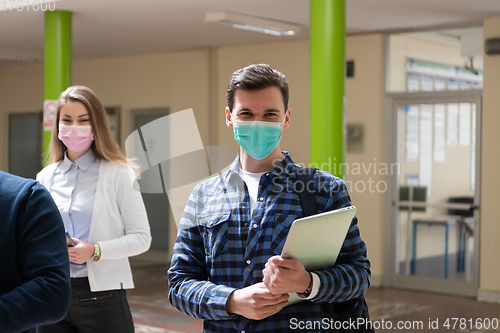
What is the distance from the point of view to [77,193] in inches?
97.6

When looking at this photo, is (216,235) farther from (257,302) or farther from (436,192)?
(436,192)

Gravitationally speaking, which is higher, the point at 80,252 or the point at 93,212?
the point at 93,212

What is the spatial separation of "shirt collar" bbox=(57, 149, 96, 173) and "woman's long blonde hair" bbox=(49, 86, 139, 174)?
31mm

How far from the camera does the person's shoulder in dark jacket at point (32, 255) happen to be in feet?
3.76

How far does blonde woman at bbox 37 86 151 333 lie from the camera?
2.30 meters

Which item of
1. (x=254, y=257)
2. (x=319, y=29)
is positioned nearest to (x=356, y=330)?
(x=254, y=257)

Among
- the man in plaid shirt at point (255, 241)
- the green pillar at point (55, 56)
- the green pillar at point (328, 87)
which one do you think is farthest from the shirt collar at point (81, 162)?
the green pillar at point (55, 56)

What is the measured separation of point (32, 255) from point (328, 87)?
336cm

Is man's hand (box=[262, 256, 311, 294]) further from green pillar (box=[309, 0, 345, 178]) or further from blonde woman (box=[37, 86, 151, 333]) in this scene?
green pillar (box=[309, 0, 345, 178])

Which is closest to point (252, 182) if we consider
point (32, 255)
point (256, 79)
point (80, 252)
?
point (256, 79)

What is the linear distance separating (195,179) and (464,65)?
484 cm

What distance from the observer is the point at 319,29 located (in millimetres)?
4367

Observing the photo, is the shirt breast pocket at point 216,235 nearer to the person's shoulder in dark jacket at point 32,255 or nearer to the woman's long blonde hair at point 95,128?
the person's shoulder in dark jacket at point 32,255

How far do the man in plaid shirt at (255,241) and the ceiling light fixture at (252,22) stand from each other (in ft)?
13.2
